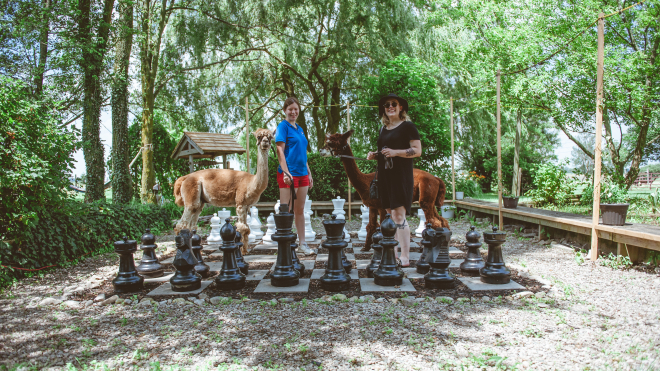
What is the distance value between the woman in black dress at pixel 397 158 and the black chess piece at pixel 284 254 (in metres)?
1.01

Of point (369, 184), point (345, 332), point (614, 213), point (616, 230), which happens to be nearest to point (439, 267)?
point (345, 332)

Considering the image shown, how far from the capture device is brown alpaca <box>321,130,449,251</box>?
4.25 meters

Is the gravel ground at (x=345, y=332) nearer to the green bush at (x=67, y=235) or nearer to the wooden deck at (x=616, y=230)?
the wooden deck at (x=616, y=230)

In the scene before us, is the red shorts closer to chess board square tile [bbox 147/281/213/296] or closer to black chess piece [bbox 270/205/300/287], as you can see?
black chess piece [bbox 270/205/300/287]

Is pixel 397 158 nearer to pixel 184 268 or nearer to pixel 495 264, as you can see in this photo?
pixel 495 264

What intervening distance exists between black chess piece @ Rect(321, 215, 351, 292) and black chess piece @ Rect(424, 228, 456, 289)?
26.8 inches

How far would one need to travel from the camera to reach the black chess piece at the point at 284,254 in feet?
10.4

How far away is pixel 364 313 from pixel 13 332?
221cm

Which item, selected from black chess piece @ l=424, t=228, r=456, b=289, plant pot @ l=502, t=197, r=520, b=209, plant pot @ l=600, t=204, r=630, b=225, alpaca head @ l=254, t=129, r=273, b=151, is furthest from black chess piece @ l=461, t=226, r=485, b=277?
plant pot @ l=502, t=197, r=520, b=209

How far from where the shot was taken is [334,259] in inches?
126

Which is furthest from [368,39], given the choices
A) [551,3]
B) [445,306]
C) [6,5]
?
[445,306]

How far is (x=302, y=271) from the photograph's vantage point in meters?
3.63

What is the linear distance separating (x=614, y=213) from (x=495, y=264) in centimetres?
188

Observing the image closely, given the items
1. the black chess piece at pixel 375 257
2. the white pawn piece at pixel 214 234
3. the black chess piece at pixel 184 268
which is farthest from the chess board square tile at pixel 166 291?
the white pawn piece at pixel 214 234
